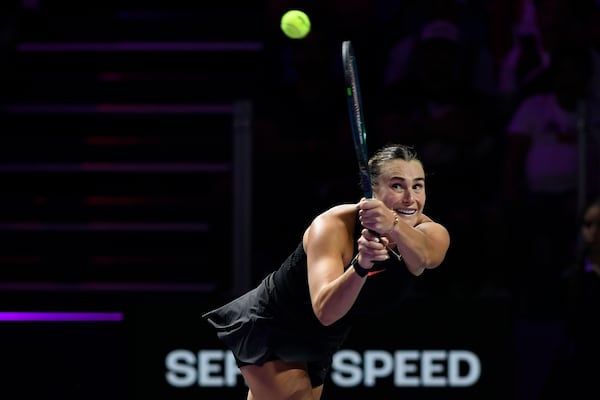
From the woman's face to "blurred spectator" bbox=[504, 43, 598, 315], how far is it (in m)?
0.59

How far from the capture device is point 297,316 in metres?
4.00

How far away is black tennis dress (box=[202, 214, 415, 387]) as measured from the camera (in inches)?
151

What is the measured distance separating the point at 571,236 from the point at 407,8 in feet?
6.48

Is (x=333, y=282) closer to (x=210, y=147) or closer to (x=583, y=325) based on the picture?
(x=583, y=325)

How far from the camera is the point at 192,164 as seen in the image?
6863 millimetres

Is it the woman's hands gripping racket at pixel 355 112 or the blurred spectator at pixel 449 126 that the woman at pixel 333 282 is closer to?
the woman's hands gripping racket at pixel 355 112

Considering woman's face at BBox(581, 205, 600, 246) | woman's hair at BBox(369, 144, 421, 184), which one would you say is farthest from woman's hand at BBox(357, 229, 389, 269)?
woman's face at BBox(581, 205, 600, 246)

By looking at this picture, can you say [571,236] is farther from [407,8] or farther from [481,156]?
[407,8]

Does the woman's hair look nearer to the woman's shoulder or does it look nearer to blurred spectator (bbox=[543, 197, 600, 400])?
the woman's shoulder

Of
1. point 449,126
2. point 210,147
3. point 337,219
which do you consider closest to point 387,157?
point 337,219

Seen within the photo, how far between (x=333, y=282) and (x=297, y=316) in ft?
1.97

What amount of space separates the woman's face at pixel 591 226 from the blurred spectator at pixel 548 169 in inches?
23.4

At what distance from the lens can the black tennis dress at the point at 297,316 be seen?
3.83 m

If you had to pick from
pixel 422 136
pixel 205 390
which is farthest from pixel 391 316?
pixel 422 136
